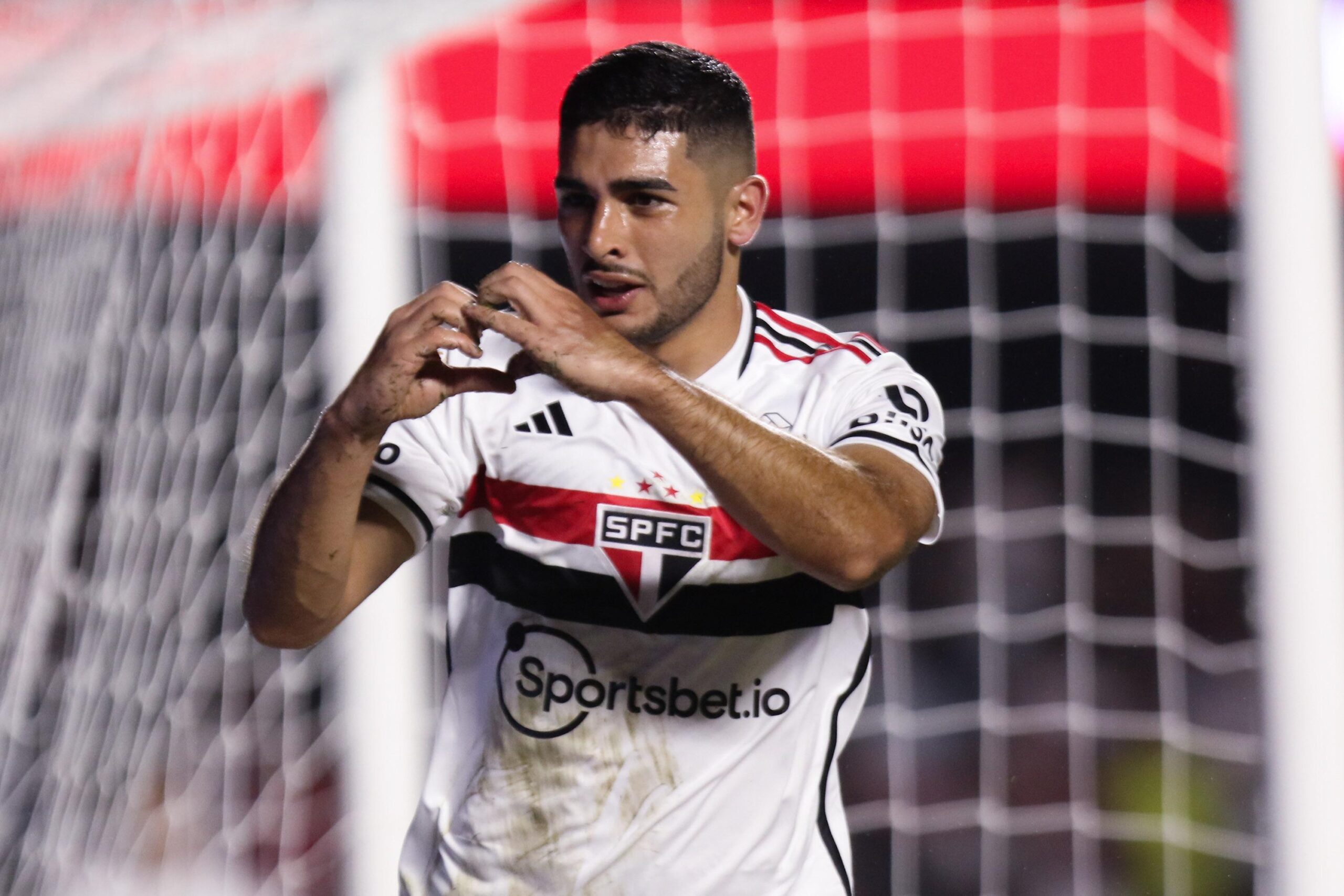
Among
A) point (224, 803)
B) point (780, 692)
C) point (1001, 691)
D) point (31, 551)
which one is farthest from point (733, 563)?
point (1001, 691)

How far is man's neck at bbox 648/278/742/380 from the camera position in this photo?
1.50 m

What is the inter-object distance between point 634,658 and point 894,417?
363 millimetres

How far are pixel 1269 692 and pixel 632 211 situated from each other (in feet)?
3.65

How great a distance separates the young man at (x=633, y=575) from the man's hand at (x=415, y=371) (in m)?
0.12

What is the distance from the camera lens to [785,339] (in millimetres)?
1570

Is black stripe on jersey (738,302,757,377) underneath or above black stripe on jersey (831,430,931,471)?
above

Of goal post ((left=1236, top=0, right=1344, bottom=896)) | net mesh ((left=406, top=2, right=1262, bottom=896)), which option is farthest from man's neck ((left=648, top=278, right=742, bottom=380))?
net mesh ((left=406, top=2, right=1262, bottom=896))

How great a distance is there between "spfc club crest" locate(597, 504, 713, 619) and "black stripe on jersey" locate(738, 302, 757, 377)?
7.1 inches

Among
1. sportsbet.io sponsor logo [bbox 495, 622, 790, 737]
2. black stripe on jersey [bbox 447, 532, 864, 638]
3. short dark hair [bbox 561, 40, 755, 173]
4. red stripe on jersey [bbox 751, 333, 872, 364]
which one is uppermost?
short dark hair [bbox 561, 40, 755, 173]

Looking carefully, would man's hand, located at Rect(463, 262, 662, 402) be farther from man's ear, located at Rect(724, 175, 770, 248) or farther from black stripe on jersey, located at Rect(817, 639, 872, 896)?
black stripe on jersey, located at Rect(817, 639, 872, 896)

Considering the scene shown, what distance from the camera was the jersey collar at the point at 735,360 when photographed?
151cm

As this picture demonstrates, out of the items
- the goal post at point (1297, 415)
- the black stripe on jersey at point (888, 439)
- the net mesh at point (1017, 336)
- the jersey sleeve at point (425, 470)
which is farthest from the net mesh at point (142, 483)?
the goal post at point (1297, 415)

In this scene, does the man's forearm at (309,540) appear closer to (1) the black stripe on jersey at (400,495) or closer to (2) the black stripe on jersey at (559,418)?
(1) the black stripe on jersey at (400,495)

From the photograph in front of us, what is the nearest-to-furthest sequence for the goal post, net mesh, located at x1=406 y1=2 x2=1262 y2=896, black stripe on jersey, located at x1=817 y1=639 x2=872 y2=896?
black stripe on jersey, located at x1=817 y1=639 x2=872 y2=896, the goal post, net mesh, located at x1=406 y1=2 x2=1262 y2=896
